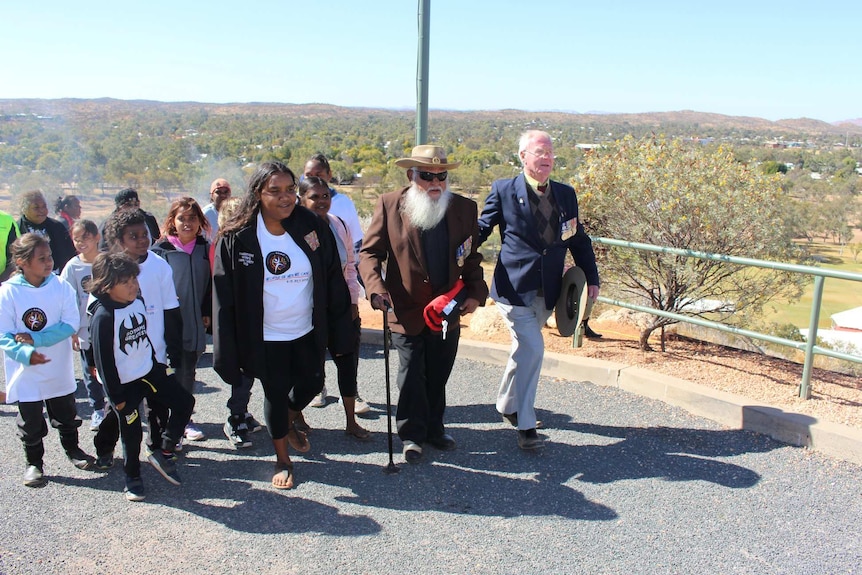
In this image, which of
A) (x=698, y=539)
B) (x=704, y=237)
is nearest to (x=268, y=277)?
(x=698, y=539)

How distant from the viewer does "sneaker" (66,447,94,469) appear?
4.43 meters

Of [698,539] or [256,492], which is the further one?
[256,492]

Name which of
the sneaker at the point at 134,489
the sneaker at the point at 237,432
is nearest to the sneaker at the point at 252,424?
the sneaker at the point at 237,432

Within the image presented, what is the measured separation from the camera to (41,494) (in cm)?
416

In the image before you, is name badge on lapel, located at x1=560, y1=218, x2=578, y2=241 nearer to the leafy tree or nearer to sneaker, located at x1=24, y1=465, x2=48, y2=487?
the leafy tree

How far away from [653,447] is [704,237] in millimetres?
2526

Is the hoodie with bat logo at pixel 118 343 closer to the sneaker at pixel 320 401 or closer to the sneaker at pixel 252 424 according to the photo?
the sneaker at pixel 252 424

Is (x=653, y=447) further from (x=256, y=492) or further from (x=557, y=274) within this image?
(x=256, y=492)

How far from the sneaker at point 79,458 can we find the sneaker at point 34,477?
0.19m

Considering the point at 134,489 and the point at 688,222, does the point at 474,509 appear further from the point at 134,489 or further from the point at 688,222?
the point at 688,222

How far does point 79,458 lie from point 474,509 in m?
2.46

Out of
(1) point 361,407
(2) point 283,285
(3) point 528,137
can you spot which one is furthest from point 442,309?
(1) point 361,407

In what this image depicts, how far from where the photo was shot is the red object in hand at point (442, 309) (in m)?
4.37

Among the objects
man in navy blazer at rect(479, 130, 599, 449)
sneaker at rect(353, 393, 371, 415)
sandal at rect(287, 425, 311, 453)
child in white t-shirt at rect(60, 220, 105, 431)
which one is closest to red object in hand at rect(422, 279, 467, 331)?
man in navy blazer at rect(479, 130, 599, 449)
